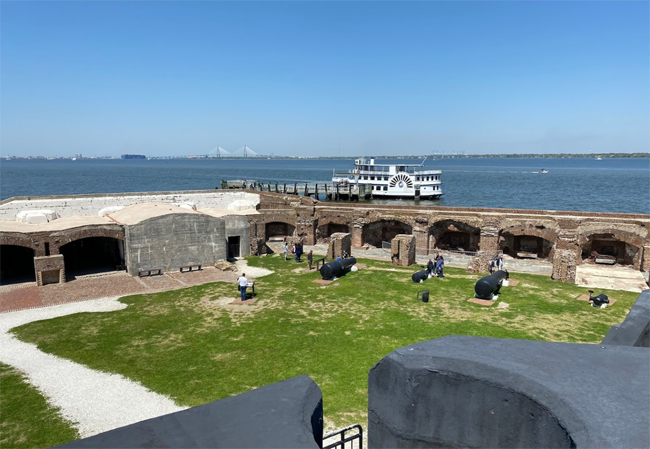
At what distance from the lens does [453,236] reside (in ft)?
94.8

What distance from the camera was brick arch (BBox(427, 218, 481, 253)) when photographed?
2653 centimetres

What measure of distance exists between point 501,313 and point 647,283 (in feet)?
30.0

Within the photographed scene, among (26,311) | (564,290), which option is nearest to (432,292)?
(564,290)

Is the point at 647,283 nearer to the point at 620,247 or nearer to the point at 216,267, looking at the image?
the point at 620,247

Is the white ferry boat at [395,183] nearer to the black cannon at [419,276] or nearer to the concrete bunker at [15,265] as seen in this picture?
the black cannon at [419,276]

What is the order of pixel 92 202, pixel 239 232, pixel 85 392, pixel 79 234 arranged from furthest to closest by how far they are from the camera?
pixel 92 202 → pixel 239 232 → pixel 79 234 → pixel 85 392

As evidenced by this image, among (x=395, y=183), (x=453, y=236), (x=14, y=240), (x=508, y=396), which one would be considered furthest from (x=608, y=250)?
(x=395, y=183)

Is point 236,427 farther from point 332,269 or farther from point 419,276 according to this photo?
point 419,276

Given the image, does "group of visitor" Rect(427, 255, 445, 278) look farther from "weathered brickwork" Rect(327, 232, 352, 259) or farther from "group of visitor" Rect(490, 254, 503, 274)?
"weathered brickwork" Rect(327, 232, 352, 259)

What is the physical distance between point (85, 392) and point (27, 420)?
4.44 ft

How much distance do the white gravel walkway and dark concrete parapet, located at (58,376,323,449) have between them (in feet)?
20.1

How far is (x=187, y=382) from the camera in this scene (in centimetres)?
1139

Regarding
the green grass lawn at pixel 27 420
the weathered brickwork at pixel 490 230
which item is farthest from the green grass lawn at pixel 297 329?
the weathered brickwork at pixel 490 230

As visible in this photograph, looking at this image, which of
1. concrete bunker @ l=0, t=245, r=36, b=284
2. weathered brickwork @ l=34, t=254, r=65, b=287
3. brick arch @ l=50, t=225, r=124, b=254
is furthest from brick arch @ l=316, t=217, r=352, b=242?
concrete bunker @ l=0, t=245, r=36, b=284
